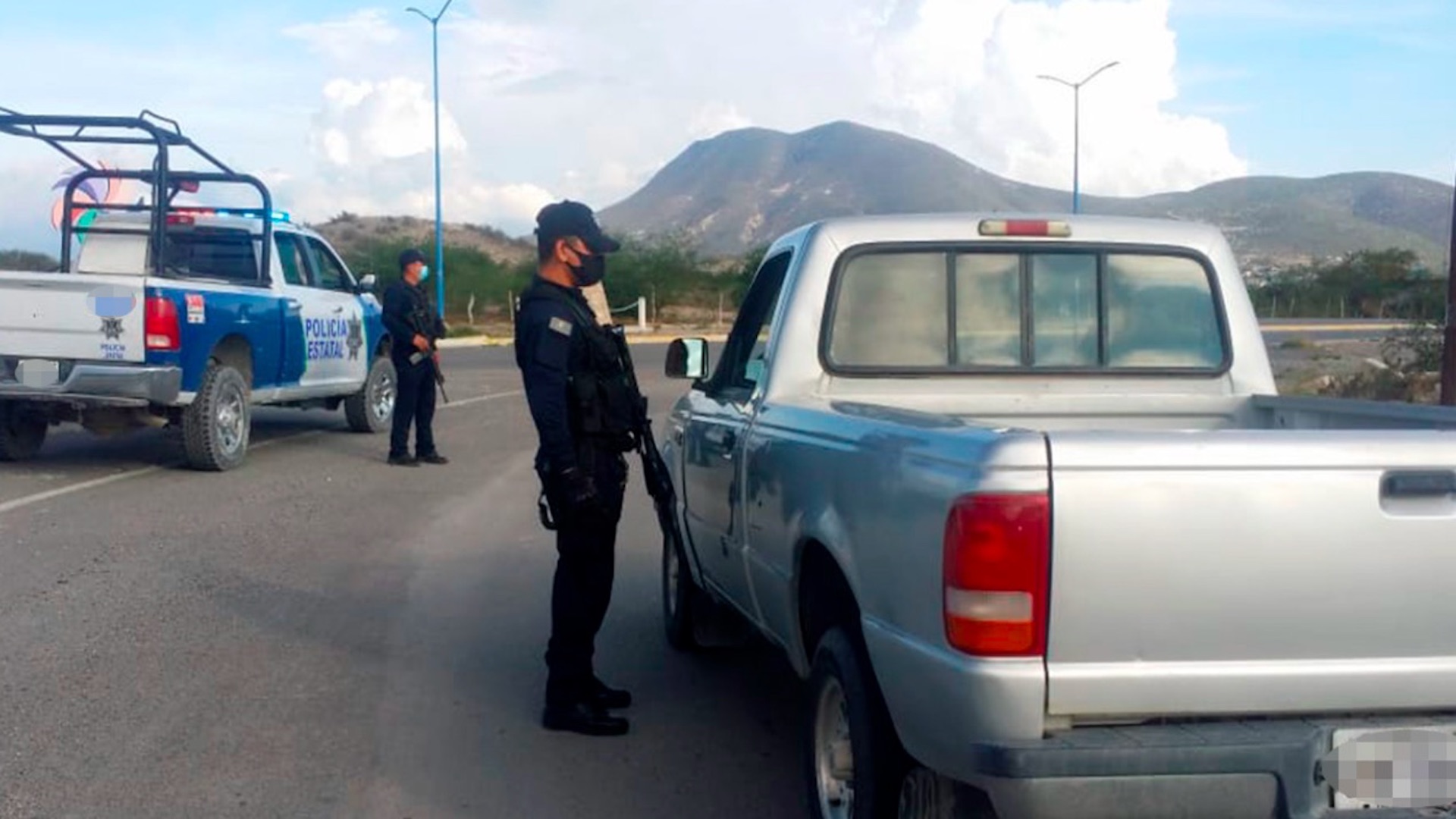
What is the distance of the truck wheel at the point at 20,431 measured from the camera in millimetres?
12992

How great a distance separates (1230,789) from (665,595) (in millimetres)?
4378

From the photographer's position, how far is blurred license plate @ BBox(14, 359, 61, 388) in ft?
39.7

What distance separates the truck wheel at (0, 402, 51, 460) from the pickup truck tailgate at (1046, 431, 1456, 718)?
37.6 ft

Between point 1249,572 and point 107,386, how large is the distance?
1033 centimetres

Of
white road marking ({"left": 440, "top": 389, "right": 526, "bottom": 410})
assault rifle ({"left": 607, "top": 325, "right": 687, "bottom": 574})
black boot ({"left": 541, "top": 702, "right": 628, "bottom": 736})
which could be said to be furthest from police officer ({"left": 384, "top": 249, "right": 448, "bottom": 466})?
black boot ({"left": 541, "top": 702, "right": 628, "bottom": 736})

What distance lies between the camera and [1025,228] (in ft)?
18.6

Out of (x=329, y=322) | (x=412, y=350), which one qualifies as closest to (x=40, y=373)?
(x=412, y=350)

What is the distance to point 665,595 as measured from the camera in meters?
7.57

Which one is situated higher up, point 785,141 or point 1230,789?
point 785,141

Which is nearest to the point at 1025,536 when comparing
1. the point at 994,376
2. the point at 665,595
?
the point at 994,376

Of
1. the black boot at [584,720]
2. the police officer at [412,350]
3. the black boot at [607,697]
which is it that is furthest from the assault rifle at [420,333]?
the black boot at [584,720]

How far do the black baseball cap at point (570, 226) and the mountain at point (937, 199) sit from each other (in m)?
97.0

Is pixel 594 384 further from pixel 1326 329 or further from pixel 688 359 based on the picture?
pixel 1326 329

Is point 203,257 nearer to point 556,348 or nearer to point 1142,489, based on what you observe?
point 556,348
